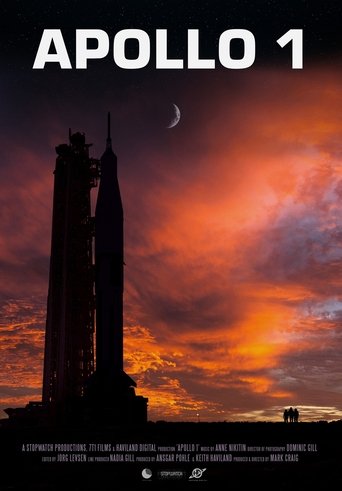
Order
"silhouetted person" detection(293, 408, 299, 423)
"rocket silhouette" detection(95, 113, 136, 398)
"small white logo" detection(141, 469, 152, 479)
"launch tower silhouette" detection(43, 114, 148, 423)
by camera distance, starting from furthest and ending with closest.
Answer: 1. "launch tower silhouette" detection(43, 114, 148, 423)
2. "rocket silhouette" detection(95, 113, 136, 398)
3. "silhouetted person" detection(293, 408, 299, 423)
4. "small white logo" detection(141, 469, 152, 479)

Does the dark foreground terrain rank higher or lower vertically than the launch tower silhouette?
lower

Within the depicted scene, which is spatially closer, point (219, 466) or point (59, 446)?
point (219, 466)

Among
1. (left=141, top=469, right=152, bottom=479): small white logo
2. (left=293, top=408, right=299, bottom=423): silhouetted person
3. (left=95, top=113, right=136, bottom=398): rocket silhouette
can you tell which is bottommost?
(left=141, top=469, right=152, bottom=479): small white logo

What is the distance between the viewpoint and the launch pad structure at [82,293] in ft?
172

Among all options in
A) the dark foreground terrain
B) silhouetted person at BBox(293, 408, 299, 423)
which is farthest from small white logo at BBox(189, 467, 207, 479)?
silhouetted person at BBox(293, 408, 299, 423)

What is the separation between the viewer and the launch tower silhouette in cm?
5259

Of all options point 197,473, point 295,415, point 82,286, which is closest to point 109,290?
point 82,286

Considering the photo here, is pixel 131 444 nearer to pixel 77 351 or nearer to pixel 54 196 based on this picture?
pixel 77 351

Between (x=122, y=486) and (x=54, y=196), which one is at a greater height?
(x=54, y=196)

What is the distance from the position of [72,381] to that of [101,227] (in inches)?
561

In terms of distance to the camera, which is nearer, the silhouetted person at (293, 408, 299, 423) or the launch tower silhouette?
the silhouetted person at (293, 408, 299, 423)

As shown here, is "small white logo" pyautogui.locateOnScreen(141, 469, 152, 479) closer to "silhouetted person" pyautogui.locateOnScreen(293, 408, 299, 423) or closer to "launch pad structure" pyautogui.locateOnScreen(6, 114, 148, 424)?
"silhouetted person" pyautogui.locateOnScreen(293, 408, 299, 423)

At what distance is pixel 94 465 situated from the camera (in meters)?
34.6

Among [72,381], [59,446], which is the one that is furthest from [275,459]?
[72,381]
